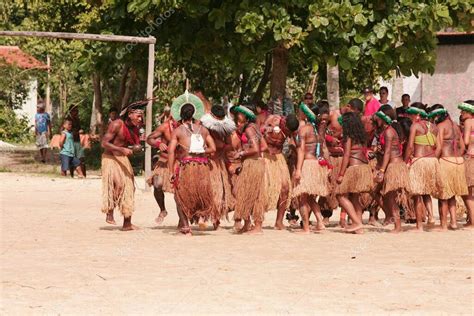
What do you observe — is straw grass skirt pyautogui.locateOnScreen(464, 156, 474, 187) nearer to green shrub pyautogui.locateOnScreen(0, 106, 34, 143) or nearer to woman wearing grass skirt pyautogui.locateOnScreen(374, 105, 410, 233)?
woman wearing grass skirt pyautogui.locateOnScreen(374, 105, 410, 233)

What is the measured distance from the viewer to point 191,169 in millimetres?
13867

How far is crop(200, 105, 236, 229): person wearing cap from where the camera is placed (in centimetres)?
1409

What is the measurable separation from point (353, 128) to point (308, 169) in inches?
28.2

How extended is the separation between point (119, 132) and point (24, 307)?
5.82m

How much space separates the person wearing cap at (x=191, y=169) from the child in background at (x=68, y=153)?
10.8m

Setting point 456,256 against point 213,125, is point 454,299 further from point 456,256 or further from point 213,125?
point 213,125

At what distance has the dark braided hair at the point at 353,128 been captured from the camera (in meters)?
14.5

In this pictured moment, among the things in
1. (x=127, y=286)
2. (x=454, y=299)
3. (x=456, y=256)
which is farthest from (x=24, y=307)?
(x=456, y=256)

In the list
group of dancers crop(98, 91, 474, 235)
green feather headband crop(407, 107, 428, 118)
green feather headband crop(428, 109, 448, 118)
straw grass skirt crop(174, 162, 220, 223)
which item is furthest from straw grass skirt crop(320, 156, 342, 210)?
straw grass skirt crop(174, 162, 220, 223)

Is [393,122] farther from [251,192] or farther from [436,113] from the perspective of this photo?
[251,192]

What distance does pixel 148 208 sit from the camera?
18438 mm

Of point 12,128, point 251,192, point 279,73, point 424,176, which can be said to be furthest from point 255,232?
point 12,128

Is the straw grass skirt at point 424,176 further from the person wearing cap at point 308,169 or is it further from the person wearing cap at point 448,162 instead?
the person wearing cap at point 308,169

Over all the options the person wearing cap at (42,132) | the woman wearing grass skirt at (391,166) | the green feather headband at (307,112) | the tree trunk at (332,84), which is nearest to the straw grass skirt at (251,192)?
the green feather headband at (307,112)
